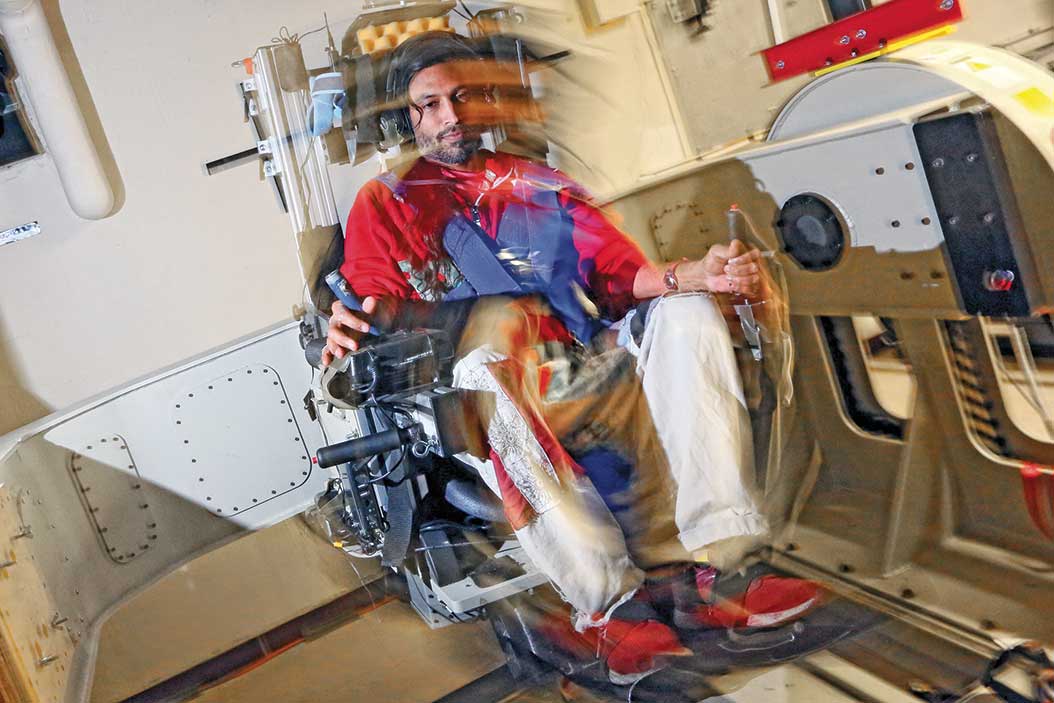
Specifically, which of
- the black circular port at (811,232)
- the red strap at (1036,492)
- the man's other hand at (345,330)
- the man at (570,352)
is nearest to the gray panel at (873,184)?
the black circular port at (811,232)

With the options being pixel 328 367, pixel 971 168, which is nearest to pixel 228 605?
pixel 328 367

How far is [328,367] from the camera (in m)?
1.02

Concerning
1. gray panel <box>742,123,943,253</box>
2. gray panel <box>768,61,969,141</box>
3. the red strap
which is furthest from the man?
the red strap

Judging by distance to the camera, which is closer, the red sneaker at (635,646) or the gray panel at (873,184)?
the gray panel at (873,184)

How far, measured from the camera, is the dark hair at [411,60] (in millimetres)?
972

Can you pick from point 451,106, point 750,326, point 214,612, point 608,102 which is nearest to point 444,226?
point 451,106

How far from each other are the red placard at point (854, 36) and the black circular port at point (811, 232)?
0.23m

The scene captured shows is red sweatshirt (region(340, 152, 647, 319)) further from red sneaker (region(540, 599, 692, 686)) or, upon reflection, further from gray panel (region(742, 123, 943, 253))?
red sneaker (region(540, 599, 692, 686))

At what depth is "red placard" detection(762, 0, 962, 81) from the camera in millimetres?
1020

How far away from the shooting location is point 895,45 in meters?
1.02

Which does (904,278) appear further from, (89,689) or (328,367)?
(89,689)

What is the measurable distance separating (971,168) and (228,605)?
1027mm

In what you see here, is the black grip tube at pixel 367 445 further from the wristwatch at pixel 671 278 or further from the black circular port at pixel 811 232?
the black circular port at pixel 811 232

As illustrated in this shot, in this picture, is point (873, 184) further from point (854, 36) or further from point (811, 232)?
point (854, 36)
